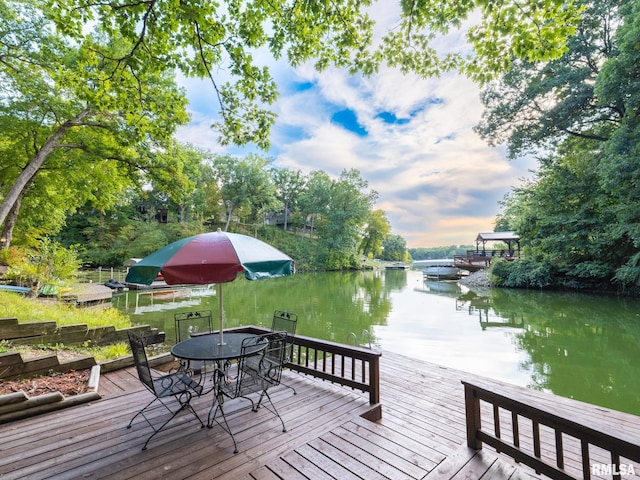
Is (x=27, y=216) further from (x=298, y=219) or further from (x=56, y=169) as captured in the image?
(x=298, y=219)

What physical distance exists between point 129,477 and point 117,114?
27.9 ft

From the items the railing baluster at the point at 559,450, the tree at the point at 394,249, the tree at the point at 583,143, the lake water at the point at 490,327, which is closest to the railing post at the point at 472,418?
the railing baluster at the point at 559,450

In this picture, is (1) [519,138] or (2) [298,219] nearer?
(1) [519,138]

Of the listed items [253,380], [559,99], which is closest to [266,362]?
[253,380]

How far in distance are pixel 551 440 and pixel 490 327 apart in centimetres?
617

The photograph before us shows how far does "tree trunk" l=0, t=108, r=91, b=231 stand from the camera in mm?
6582

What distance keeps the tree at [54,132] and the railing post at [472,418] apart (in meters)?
5.70

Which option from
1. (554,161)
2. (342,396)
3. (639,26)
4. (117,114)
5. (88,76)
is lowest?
(342,396)

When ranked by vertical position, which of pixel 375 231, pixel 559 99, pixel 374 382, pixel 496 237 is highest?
pixel 559 99

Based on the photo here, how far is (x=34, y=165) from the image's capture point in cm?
697

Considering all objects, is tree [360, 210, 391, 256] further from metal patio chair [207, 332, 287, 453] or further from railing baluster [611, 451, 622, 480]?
railing baluster [611, 451, 622, 480]

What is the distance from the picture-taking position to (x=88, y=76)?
11.2ft

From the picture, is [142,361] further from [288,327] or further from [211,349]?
[288,327]

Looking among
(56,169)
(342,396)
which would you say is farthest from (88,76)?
(56,169)
